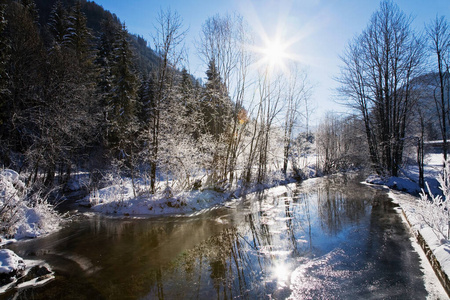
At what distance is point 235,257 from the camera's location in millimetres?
6297

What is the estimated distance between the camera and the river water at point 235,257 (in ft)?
15.4

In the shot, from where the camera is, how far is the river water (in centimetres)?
468

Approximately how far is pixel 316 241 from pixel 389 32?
62.2 ft

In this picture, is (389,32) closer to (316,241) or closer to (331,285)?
(316,241)

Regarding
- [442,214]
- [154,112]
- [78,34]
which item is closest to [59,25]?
[78,34]

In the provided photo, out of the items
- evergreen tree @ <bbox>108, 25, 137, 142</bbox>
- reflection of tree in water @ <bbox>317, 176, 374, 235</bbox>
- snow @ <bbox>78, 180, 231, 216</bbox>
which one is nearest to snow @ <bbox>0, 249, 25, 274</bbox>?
snow @ <bbox>78, 180, 231, 216</bbox>

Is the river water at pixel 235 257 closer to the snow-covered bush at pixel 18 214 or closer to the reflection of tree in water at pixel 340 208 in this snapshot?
the reflection of tree in water at pixel 340 208

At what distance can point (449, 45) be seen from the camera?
16.0m

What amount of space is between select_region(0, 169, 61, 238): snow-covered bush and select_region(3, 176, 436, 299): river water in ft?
1.99

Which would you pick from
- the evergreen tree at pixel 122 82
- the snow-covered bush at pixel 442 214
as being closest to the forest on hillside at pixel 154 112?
the evergreen tree at pixel 122 82

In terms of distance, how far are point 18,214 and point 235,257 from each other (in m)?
7.12

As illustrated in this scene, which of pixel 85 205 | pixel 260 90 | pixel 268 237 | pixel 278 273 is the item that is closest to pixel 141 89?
pixel 260 90

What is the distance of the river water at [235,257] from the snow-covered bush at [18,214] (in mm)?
608

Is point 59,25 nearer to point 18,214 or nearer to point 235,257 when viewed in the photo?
point 18,214
